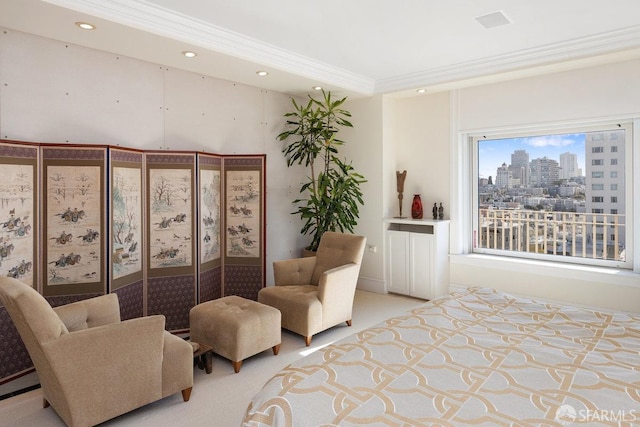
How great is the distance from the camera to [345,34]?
3.69m

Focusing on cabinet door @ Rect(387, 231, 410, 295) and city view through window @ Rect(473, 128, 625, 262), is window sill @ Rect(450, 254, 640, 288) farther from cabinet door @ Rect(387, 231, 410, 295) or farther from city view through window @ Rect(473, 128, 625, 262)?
cabinet door @ Rect(387, 231, 410, 295)

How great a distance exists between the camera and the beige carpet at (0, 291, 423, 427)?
2504 millimetres

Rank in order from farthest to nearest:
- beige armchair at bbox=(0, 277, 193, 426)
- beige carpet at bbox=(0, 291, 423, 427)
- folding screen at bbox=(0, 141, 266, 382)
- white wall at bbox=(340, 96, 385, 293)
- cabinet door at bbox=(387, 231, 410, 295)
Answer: white wall at bbox=(340, 96, 385, 293) < cabinet door at bbox=(387, 231, 410, 295) < folding screen at bbox=(0, 141, 266, 382) < beige carpet at bbox=(0, 291, 423, 427) < beige armchair at bbox=(0, 277, 193, 426)

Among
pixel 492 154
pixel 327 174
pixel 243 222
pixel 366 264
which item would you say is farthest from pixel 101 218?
pixel 492 154

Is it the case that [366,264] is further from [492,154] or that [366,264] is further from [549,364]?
[549,364]

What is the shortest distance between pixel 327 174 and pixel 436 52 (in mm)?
1919

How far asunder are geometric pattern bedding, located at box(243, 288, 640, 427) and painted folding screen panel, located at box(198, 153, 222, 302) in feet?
8.25

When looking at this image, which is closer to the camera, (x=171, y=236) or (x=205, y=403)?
(x=205, y=403)

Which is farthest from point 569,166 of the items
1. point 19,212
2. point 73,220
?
point 19,212

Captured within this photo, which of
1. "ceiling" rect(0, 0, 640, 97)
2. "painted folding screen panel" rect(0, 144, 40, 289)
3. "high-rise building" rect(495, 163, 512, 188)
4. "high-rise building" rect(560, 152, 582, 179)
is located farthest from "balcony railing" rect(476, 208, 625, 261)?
"painted folding screen panel" rect(0, 144, 40, 289)

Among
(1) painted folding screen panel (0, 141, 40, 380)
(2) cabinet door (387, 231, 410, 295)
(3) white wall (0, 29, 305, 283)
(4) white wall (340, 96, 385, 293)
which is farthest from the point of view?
(4) white wall (340, 96, 385, 293)

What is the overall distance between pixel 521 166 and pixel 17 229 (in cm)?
511

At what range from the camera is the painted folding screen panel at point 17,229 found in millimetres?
2932

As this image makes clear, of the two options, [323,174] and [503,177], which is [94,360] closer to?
[323,174]
